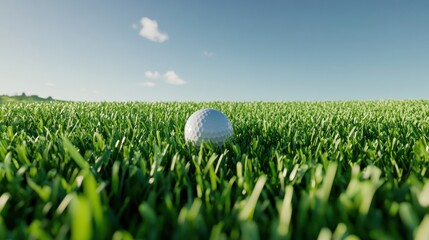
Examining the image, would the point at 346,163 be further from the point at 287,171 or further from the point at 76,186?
the point at 76,186

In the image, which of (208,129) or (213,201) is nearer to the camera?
(213,201)

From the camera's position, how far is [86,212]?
1.65 feet

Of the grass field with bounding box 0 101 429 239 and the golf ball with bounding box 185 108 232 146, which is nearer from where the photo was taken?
the grass field with bounding box 0 101 429 239

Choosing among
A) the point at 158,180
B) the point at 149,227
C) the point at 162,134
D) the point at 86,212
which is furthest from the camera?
the point at 162,134

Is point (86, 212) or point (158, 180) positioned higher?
point (86, 212)

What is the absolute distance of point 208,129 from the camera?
2162 millimetres

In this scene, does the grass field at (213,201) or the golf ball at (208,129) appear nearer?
the grass field at (213,201)

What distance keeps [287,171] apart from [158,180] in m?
0.50

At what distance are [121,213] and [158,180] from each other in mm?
243

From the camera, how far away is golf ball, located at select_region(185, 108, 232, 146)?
2.12 metres

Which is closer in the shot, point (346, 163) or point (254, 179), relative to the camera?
point (254, 179)

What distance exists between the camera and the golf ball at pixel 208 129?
2.12 m

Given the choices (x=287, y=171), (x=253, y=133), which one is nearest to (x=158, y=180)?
(x=287, y=171)

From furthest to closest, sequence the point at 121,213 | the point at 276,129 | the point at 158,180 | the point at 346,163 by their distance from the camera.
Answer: the point at 276,129, the point at 346,163, the point at 158,180, the point at 121,213
